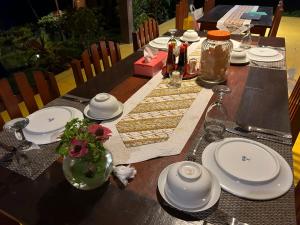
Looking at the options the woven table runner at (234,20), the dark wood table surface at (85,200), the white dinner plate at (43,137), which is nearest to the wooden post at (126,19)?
the woven table runner at (234,20)

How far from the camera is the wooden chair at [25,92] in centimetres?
115

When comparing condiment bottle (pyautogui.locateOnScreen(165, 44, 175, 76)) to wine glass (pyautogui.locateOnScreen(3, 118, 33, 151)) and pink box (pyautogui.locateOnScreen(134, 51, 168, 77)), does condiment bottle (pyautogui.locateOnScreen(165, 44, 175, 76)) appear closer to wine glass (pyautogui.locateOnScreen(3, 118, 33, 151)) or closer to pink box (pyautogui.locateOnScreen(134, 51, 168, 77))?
pink box (pyautogui.locateOnScreen(134, 51, 168, 77))

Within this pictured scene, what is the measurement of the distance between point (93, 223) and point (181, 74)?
95cm

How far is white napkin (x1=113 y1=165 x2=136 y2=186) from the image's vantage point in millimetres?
757

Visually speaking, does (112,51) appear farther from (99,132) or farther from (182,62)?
(99,132)

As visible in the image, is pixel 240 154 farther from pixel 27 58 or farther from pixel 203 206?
pixel 27 58

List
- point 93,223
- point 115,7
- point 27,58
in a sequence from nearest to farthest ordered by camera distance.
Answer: point 93,223
point 27,58
point 115,7

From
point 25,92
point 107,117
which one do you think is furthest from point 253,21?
point 25,92

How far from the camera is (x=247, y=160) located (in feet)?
2.59

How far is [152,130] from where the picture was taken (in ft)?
3.27

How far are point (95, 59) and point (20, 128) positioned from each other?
89cm

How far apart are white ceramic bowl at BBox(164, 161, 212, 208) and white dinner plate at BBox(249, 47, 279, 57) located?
4.07ft

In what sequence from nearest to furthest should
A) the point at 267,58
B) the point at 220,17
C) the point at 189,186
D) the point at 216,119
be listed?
the point at 189,186
the point at 216,119
the point at 267,58
the point at 220,17

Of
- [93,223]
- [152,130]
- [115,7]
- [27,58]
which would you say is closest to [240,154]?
[152,130]
